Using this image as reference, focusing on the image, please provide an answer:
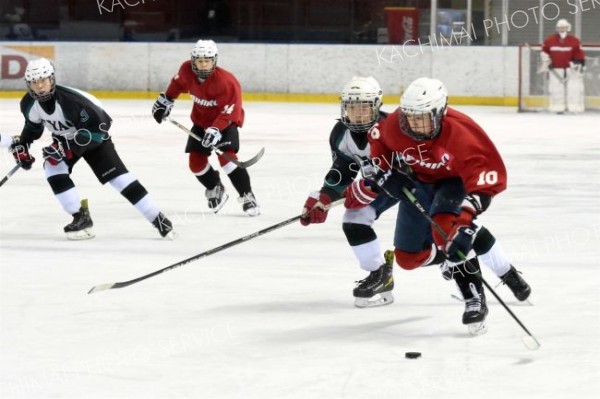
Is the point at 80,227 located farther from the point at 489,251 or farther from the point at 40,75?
the point at 489,251

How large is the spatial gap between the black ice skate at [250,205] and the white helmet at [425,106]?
3.08 meters

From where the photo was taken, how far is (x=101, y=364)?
3.99 meters

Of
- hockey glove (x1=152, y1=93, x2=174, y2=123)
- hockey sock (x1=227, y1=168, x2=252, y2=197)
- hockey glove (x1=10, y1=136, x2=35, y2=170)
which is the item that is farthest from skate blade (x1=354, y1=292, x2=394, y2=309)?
hockey glove (x1=152, y1=93, x2=174, y2=123)

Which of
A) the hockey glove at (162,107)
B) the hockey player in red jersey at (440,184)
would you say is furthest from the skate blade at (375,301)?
the hockey glove at (162,107)

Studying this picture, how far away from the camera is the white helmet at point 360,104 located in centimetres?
477

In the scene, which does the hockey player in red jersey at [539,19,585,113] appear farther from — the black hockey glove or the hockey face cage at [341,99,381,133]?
the black hockey glove

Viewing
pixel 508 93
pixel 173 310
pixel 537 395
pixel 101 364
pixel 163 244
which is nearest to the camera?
pixel 537 395

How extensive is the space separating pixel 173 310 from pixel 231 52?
1129 cm

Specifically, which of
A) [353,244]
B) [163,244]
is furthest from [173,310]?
[163,244]

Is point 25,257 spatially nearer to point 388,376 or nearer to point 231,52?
point 388,376

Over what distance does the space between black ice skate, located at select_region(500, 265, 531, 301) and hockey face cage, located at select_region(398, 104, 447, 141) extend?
0.67 meters

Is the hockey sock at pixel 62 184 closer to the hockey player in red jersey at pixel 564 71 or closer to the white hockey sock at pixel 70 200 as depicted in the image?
the white hockey sock at pixel 70 200

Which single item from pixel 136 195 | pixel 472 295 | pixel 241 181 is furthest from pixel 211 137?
pixel 472 295

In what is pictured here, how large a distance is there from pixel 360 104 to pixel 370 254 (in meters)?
0.57
